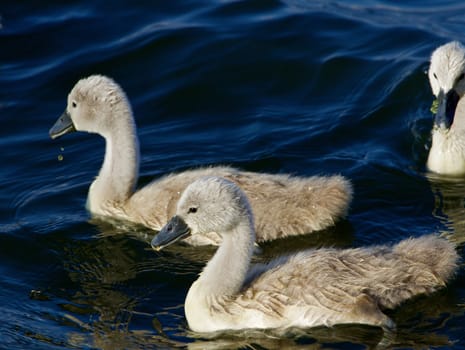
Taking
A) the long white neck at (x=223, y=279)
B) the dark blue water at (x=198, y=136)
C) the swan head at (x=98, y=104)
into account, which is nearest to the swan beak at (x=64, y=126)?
the swan head at (x=98, y=104)

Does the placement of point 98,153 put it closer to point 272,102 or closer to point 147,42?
point 272,102

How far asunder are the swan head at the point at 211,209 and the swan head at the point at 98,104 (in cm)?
229

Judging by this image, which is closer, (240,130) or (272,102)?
(240,130)

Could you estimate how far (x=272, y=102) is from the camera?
13.1 metres

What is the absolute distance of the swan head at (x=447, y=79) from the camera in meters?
10.9

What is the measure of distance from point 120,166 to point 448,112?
3.50 metres

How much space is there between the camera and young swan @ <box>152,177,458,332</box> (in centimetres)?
793

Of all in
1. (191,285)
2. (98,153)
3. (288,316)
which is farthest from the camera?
(98,153)

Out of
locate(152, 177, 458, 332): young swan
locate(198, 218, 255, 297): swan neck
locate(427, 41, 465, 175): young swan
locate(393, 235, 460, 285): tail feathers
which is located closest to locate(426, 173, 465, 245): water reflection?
locate(427, 41, 465, 175): young swan

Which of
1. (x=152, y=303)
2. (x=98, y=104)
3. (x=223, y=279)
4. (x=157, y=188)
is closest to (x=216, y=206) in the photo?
(x=223, y=279)

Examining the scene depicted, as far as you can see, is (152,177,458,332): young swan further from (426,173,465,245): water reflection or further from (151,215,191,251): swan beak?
(426,173,465,245): water reflection

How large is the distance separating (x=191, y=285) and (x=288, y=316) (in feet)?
4.12

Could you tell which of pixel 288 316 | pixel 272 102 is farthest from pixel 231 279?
pixel 272 102

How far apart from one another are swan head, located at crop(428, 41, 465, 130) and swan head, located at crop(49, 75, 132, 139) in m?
3.28
